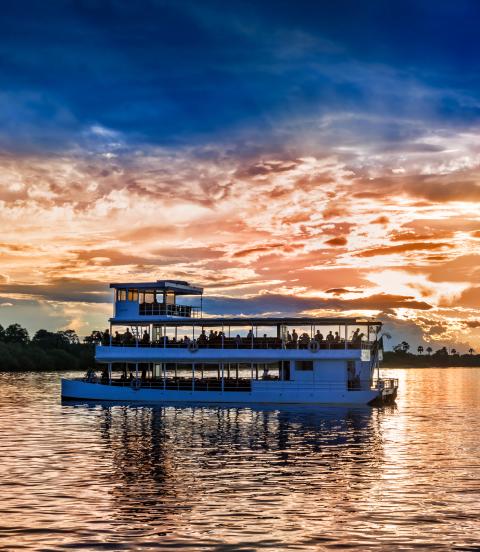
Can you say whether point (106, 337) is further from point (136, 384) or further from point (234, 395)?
point (234, 395)

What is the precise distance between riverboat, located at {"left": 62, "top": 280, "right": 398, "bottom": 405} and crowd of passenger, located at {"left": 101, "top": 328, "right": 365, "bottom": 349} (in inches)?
2.9

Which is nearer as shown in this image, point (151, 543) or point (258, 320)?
point (151, 543)

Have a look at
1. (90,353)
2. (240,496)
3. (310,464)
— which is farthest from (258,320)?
(90,353)

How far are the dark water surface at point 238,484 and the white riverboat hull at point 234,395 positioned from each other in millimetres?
7824

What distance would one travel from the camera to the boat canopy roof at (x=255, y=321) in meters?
59.2

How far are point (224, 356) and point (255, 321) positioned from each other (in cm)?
364

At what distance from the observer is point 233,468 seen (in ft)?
104

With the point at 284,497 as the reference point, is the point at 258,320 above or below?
above

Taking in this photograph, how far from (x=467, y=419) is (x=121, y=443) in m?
28.7

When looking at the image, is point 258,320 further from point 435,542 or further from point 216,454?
point 435,542

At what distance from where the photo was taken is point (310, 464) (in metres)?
33.0

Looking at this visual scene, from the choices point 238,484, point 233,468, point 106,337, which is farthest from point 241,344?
point 238,484

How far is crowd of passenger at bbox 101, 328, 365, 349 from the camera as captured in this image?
60.1m

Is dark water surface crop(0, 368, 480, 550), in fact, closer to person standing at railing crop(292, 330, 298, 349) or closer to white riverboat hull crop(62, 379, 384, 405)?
white riverboat hull crop(62, 379, 384, 405)
